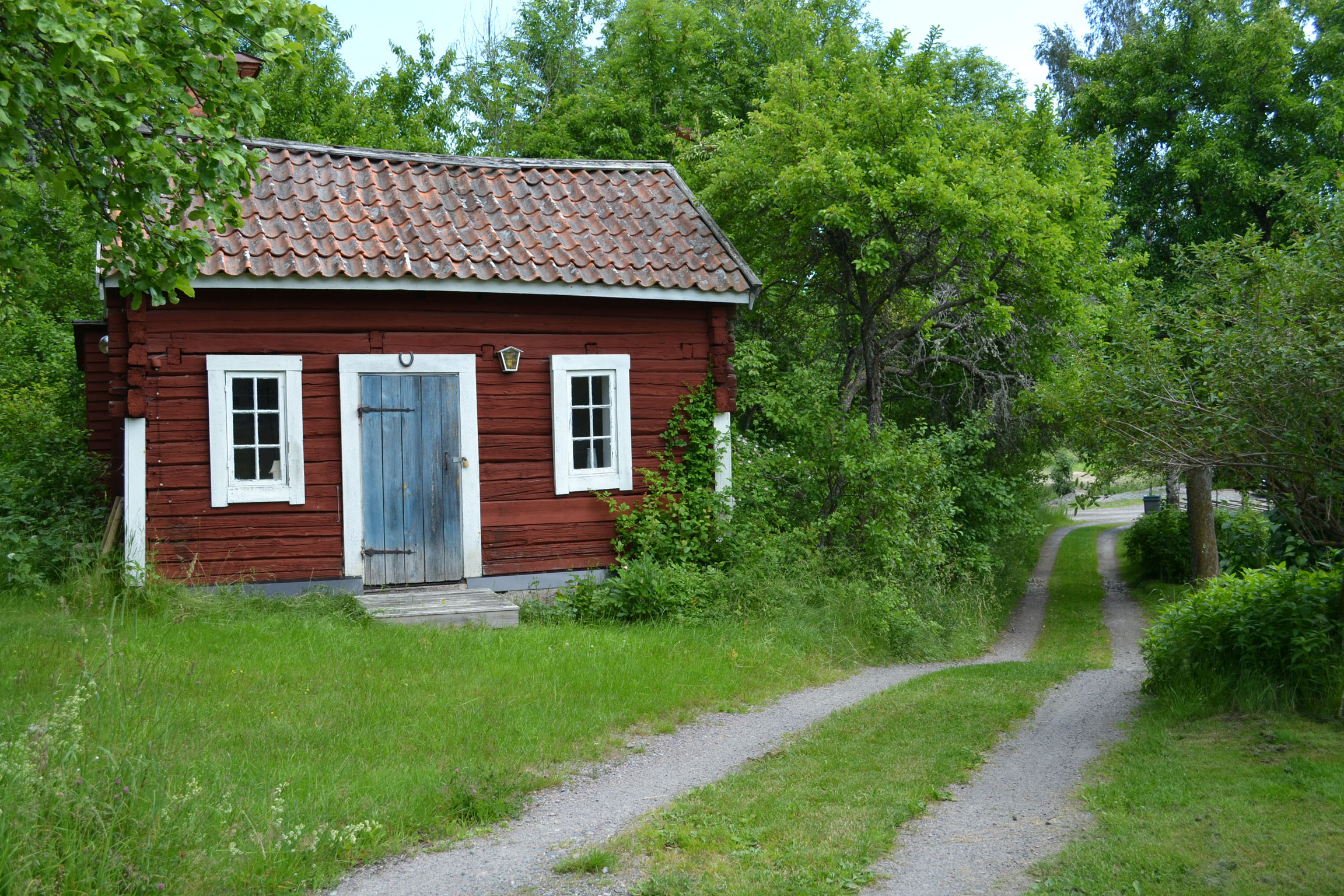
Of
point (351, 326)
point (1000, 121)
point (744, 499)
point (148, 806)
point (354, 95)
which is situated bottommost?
point (148, 806)

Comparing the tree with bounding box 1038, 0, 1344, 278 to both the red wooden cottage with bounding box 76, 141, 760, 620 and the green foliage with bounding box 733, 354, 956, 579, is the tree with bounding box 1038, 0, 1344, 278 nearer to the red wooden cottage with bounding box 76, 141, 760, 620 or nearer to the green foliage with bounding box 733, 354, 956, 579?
the green foliage with bounding box 733, 354, 956, 579

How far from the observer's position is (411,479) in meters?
11.2

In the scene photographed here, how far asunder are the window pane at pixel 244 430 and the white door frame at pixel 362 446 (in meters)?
0.87

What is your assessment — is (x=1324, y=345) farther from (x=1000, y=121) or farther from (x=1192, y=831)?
(x=1000, y=121)

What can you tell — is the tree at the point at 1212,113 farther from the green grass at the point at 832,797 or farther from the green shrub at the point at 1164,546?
the green grass at the point at 832,797

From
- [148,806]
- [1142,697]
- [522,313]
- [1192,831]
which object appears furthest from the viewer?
[522,313]

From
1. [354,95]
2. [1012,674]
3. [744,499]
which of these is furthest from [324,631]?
[354,95]

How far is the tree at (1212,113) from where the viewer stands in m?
20.2

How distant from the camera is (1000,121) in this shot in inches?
699

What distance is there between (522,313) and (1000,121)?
10301 mm

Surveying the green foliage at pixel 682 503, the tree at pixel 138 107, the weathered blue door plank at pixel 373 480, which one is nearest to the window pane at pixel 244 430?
the weathered blue door plank at pixel 373 480

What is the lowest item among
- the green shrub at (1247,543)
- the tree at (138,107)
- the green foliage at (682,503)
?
the green shrub at (1247,543)

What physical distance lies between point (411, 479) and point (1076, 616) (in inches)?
554

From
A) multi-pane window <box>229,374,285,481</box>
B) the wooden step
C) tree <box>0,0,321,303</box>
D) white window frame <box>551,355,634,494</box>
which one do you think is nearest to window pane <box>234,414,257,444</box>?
multi-pane window <box>229,374,285,481</box>
